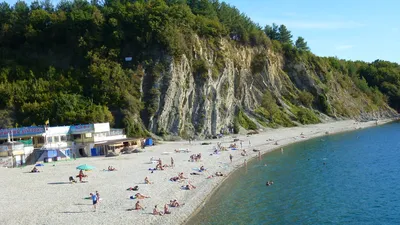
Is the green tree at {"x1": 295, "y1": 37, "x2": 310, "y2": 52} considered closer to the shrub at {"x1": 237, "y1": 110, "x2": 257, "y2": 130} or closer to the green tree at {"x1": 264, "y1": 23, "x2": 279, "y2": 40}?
the green tree at {"x1": 264, "y1": 23, "x2": 279, "y2": 40}

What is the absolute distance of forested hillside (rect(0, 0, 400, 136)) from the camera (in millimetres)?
63000

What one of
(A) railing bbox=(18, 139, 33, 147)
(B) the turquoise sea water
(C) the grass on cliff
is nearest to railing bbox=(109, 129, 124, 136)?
(A) railing bbox=(18, 139, 33, 147)

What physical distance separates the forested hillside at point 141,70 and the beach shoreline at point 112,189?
505 inches

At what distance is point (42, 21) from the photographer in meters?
76.9

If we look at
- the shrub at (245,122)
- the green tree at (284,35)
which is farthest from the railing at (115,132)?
the green tree at (284,35)

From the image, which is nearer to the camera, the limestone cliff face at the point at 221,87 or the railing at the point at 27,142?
the railing at the point at 27,142

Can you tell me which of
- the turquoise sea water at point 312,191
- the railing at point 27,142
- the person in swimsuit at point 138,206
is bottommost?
the turquoise sea water at point 312,191

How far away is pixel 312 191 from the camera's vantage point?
35719 millimetres

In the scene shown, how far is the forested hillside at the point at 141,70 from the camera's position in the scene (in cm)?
6300

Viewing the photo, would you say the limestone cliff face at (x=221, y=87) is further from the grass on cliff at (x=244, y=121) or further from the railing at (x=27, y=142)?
the railing at (x=27, y=142)

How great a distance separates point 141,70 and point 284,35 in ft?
201

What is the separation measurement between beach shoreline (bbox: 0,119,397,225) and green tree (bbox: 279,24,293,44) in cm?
6803

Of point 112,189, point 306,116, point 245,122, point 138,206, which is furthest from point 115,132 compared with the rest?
point 306,116

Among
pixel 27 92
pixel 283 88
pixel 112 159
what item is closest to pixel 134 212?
pixel 112 159
